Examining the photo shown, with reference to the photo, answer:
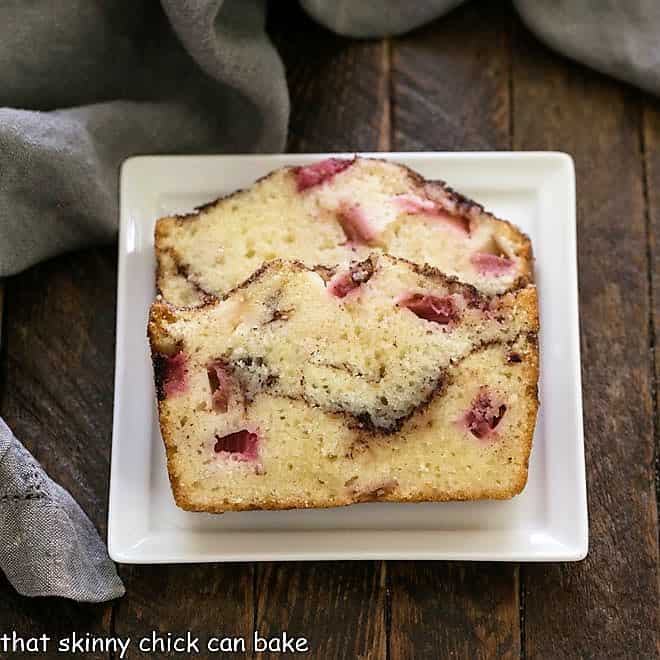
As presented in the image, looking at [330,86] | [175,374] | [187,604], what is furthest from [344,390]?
[330,86]

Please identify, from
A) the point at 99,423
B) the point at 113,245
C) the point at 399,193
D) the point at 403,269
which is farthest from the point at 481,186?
the point at 99,423

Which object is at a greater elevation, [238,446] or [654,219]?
[654,219]

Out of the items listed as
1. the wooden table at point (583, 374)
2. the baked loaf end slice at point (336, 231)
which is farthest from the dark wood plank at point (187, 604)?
the baked loaf end slice at point (336, 231)

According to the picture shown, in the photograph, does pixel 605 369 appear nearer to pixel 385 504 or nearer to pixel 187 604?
pixel 385 504

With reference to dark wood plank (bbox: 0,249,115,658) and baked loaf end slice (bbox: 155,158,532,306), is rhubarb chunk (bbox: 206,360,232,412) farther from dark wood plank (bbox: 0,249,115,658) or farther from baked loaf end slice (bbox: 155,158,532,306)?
dark wood plank (bbox: 0,249,115,658)

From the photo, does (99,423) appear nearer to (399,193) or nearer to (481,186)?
(399,193)

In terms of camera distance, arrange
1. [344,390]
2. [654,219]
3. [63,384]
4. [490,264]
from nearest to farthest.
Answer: [344,390] → [490,264] → [63,384] → [654,219]
